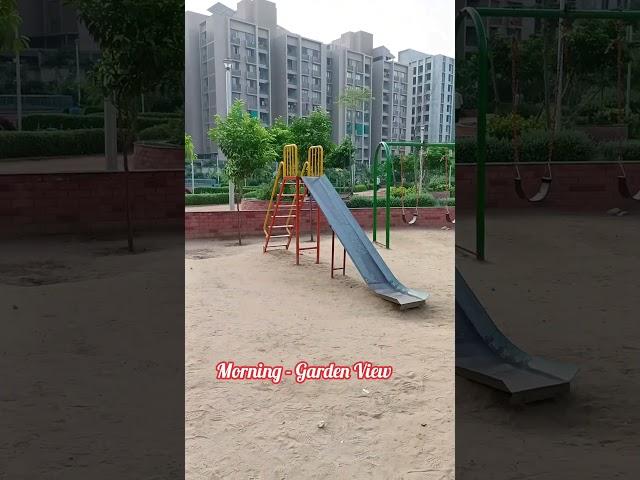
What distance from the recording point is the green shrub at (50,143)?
1.15 m

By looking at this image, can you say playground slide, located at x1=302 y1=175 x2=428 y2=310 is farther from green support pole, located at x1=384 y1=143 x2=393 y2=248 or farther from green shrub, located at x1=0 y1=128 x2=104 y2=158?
green shrub, located at x1=0 y1=128 x2=104 y2=158

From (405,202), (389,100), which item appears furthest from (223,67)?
(405,202)

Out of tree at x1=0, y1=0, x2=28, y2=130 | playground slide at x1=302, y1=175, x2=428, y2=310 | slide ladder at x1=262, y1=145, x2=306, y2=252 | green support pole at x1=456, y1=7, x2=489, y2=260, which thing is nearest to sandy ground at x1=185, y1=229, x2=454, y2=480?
playground slide at x1=302, y1=175, x2=428, y2=310

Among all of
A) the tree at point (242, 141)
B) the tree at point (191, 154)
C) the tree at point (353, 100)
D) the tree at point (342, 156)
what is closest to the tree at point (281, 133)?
the tree at point (242, 141)

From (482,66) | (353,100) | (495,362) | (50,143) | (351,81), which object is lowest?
(495,362)

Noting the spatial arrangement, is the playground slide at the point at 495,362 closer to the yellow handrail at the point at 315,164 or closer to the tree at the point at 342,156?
the yellow handrail at the point at 315,164

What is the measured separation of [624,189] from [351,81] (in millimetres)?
4505

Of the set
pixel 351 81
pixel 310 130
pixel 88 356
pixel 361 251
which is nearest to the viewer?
pixel 88 356

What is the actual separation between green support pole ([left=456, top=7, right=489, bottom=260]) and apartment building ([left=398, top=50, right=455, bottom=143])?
4.09m

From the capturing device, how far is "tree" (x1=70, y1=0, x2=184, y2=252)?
1.12 m

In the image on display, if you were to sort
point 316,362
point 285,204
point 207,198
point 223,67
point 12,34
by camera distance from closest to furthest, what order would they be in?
point 12,34 → point 316,362 → point 223,67 → point 285,204 → point 207,198

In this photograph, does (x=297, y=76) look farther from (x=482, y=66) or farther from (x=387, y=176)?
(x=482, y=66)

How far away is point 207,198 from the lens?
608 cm

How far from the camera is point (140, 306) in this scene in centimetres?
128
